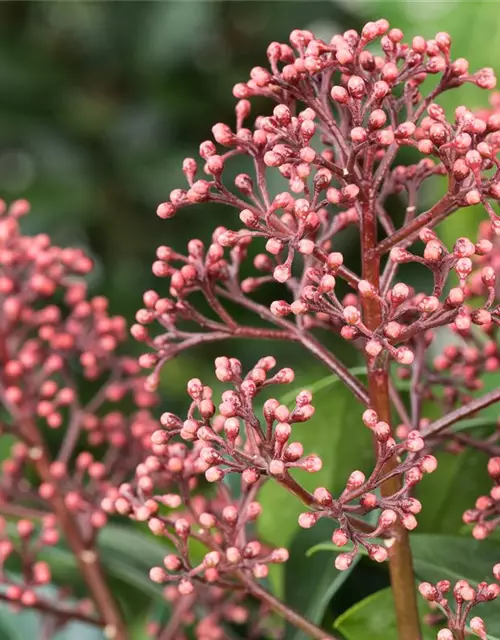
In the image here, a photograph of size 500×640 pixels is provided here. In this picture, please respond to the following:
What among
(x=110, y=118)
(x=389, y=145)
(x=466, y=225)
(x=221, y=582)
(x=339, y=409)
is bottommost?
(x=221, y=582)

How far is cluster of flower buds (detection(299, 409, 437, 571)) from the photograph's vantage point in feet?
1.88

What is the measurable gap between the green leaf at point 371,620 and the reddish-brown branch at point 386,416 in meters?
0.05

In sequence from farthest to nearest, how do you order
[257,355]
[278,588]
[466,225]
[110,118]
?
[110,118] < [257,355] < [466,225] < [278,588]

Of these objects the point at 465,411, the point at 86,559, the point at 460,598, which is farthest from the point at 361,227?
the point at 86,559

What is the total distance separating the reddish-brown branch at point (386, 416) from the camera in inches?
24.0

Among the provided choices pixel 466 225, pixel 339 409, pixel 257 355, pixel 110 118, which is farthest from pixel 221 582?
pixel 110 118

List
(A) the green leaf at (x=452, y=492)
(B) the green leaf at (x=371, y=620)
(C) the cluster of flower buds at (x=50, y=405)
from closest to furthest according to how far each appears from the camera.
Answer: (B) the green leaf at (x=371, y=620)
(A) the green leaf at (x=452, y=492)
(C) the cluster of flower buds at (x=50, y=405)

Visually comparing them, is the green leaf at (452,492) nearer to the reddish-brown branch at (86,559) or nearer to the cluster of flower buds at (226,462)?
the cluster of flower buds at (226,462)

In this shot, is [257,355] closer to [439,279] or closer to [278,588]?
[278,588]

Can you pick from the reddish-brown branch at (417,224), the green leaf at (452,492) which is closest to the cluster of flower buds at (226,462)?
the reddish-brown branch at (417,224)

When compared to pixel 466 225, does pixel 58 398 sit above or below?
below

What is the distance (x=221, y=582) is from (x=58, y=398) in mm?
383

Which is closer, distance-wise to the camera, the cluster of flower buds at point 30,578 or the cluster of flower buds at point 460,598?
the cluster of flower buds at point 460,598

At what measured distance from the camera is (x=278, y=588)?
3.22ft
